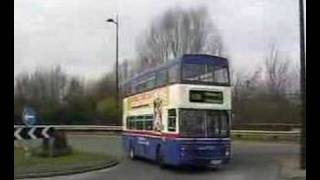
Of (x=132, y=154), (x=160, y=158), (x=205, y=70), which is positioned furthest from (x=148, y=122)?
(x=205, y=70)

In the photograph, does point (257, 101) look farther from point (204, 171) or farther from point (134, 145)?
point (134, 145)

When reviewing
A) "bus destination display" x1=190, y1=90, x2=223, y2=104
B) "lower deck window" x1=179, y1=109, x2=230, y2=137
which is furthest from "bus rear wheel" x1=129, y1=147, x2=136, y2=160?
"bus destination display" x1=190, y1=90, x2=223, y2=104

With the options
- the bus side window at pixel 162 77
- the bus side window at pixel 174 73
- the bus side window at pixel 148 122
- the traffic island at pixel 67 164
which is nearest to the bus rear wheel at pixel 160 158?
the bus side window at pixel 148 122

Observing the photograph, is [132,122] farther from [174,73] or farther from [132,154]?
[174,73]

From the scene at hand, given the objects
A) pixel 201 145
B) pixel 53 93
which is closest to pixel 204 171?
pixel 201 145

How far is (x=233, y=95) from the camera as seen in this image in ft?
18.0

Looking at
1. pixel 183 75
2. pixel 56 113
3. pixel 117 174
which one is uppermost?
pixel 183 75

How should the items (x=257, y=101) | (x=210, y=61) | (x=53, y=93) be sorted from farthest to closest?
(x=210, y=61) < (x=257, y=101) < (x=53, y=93)

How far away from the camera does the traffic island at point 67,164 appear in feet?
17.2

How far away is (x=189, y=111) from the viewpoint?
17.9 ft

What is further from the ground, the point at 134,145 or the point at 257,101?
the point at 257,101

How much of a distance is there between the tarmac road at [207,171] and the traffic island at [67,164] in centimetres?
9

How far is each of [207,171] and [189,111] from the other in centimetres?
75

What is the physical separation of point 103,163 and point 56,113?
1655 millimetres
